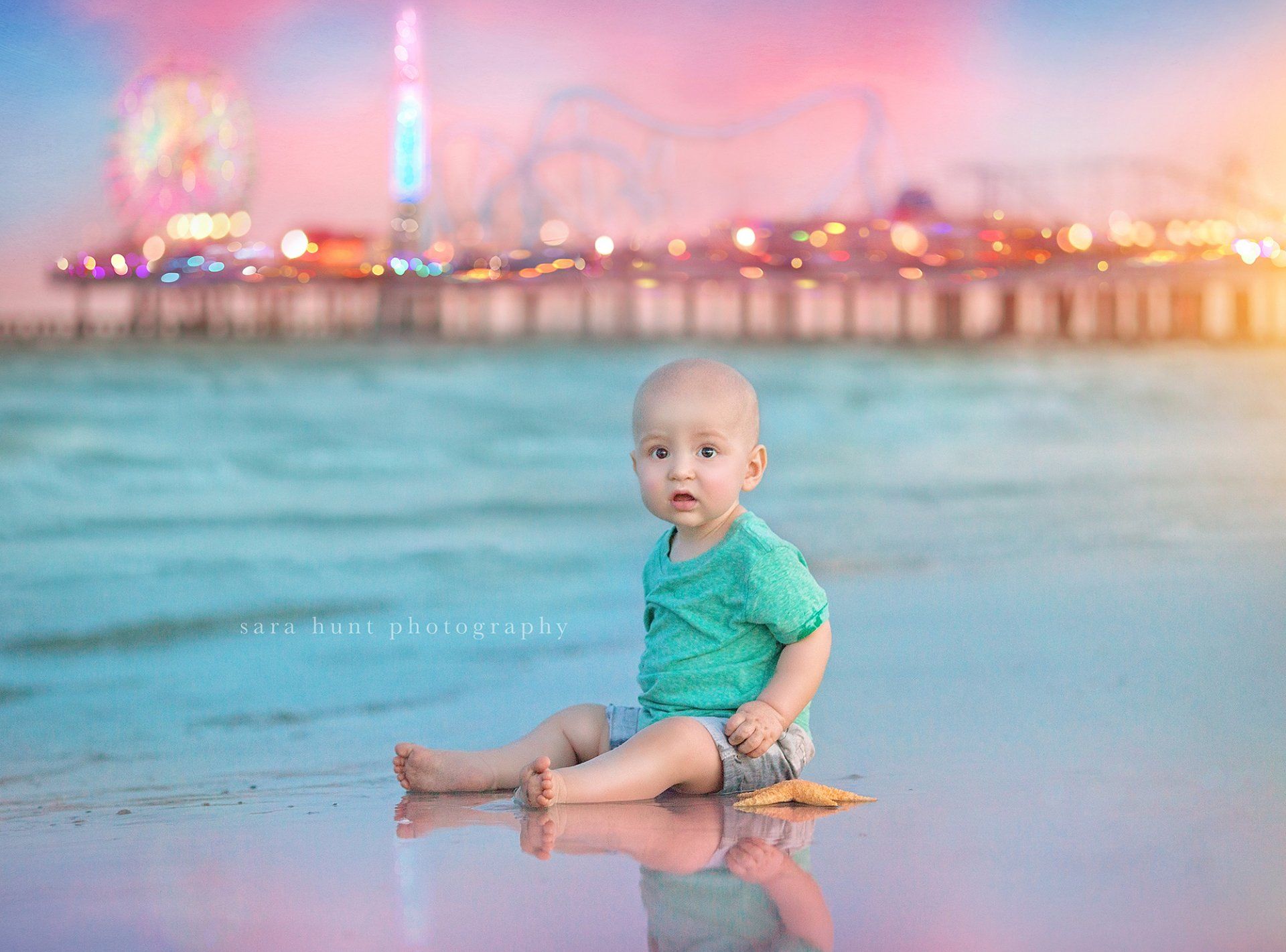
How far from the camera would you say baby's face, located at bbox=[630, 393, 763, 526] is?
1.46 metres

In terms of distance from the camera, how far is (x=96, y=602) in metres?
3.11

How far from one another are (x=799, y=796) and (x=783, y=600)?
0.59 ft

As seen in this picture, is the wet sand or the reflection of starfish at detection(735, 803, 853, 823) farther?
the reflection of starfish at detection(735, 803, 853, 823)

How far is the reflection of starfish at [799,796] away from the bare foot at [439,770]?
0.80 ft

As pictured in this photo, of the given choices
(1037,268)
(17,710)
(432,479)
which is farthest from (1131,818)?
(1037,268)

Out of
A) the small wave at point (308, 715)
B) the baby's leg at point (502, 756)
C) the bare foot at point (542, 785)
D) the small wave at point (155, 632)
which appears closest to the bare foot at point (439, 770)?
the baby's leg at point (502, 756)

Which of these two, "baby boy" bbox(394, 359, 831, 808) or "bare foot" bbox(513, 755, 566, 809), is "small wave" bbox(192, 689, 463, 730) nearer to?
"baby boy" bbox(394, 359, 831, 808)

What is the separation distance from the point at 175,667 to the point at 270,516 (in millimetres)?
2362

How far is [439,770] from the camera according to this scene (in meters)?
1.46

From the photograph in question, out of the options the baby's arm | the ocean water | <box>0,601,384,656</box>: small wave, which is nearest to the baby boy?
the baby's arm

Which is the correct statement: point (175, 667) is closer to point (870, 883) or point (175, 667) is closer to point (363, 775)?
point (363, 775)

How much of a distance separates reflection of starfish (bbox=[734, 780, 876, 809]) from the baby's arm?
46 mm

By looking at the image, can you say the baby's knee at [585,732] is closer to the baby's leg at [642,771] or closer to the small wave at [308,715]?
the baby's leg at [642,771]

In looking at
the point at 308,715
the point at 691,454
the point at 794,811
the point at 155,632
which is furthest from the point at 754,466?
the point at 155,632
